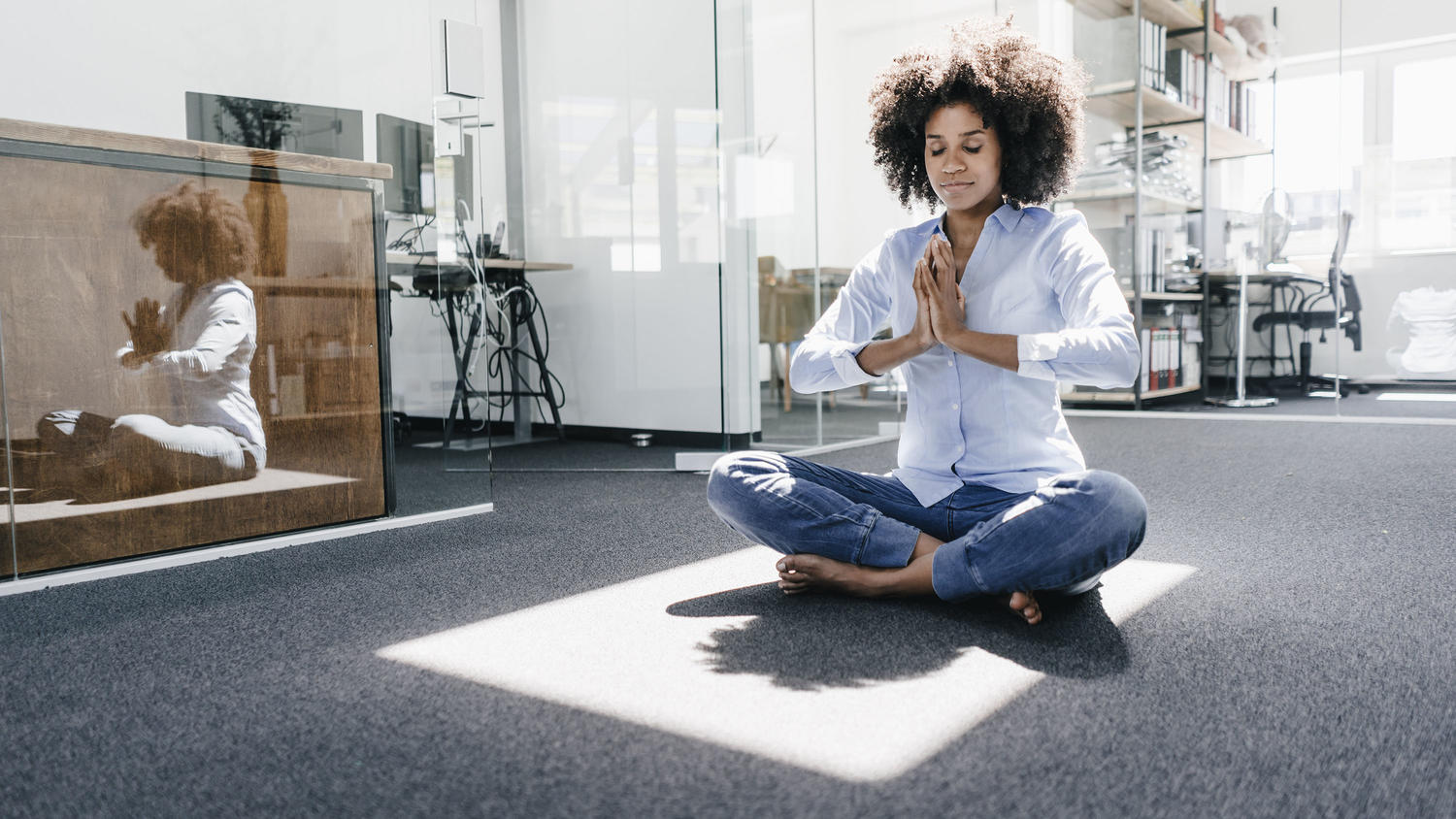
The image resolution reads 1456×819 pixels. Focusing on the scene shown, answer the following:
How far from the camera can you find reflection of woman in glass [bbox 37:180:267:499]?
177 centimetres

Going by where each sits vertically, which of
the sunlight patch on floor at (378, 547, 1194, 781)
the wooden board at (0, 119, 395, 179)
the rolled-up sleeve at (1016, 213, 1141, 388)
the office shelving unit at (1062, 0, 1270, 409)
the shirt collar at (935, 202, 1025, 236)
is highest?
the office shelving unit at (1062, 0, 1270, 409)

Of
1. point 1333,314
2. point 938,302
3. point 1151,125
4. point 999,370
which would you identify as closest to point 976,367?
point 999,370

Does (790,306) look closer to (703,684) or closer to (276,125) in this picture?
(276,125)

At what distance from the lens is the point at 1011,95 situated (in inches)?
61.7

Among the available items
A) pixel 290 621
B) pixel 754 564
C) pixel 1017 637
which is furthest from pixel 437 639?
pixel 1017 637

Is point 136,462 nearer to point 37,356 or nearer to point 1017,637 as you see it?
point 37,356

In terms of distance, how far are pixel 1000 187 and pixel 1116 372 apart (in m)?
0.41

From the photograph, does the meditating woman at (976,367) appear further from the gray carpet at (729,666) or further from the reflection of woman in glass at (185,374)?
the reflection of woman in glass at (185,374)

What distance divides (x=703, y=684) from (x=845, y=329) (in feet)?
2.08

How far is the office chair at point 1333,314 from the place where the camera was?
443 centimetres

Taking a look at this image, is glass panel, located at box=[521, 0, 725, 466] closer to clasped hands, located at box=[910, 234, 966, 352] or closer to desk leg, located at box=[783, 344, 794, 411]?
desk leg, located at box=[783, 344, 794, 411]

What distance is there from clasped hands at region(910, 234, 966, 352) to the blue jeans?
0.79 feet

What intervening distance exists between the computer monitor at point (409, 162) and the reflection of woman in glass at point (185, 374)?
37 centimetres

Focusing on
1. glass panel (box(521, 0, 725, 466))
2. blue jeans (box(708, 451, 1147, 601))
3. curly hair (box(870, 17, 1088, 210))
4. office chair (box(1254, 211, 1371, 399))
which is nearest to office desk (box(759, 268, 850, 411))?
glass panel (box(521, 0, 725, 466))
